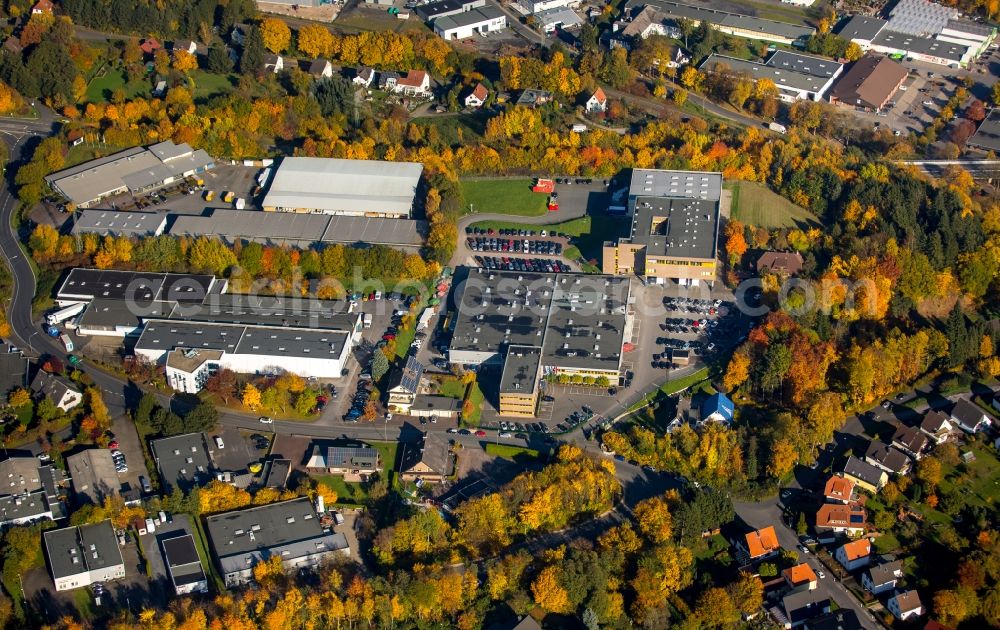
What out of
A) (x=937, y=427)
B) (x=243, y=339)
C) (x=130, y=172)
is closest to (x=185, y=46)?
(x=130, y=172)

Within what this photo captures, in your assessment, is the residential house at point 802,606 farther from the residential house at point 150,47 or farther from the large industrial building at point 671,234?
the residential house at point 150,47

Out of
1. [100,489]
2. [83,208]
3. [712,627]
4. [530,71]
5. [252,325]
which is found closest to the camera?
[712,627]

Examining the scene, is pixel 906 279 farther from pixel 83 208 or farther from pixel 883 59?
pixel 83 208

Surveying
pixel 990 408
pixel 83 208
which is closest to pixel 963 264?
pixel 990 408

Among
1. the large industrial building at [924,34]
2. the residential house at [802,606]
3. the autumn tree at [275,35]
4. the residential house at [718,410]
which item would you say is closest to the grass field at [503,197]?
the residential house at [718,410]

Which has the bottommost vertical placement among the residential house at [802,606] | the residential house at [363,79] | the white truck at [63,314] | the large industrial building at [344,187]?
the residential house at [802,606]
